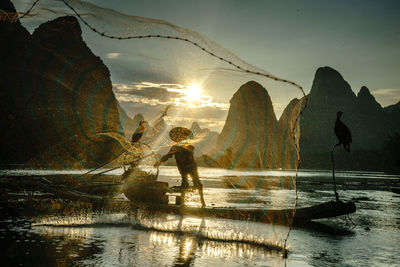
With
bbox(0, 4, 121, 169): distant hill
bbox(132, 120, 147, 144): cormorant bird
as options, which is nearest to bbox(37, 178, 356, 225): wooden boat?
bbox(132, 120, 147, 144): cormorant bird

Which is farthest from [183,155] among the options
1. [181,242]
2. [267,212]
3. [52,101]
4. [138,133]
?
[52,101]

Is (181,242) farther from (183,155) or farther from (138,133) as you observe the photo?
(138,133)

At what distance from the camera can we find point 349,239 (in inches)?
418

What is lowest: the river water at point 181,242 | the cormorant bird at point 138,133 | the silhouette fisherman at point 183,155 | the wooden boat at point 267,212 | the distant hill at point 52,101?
the river water at point 181,242

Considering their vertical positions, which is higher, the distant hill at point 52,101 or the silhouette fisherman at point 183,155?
the distant hill at point 52,101

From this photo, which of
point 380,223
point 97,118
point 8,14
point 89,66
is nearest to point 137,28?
point 8,14

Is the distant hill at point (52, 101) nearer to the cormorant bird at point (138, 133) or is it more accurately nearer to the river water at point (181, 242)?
the cormorant bird at point (138, 133)

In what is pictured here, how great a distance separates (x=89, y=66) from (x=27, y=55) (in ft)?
79.2

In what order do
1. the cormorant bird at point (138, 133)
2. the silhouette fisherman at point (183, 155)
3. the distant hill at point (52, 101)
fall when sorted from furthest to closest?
the distant hill at point (52, 101)
the cormorant bird at point (138, 133)
the silhouette fisherman at point (183, 155)

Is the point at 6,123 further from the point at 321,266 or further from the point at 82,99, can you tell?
the point at 321,266

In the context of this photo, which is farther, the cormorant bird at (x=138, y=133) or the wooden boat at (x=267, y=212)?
the cormorant bird at (x=138, y=133)

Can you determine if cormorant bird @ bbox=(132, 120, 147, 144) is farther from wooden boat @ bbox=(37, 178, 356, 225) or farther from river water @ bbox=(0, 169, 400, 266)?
river water @ bbox=(0, 169, 400, 266)

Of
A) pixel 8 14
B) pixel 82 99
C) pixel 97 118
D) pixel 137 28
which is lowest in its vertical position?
pixel 137 28

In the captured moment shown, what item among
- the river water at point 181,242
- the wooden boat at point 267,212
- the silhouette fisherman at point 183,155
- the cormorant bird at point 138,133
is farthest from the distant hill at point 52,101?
the river water at point 181,242
